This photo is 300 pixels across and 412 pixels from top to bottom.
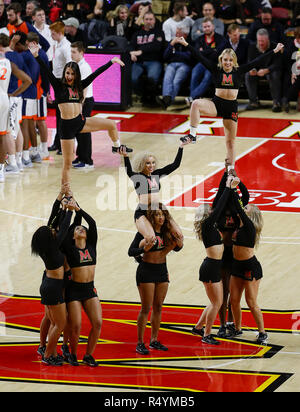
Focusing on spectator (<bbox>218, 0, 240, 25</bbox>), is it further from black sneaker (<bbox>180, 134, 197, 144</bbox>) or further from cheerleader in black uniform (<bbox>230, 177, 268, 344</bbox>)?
cheerleader in black uniform (<bbox>230, 177, 268, 344</bbox>)

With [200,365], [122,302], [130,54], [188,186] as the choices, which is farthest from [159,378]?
[130,54]

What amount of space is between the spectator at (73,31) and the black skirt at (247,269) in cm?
1121

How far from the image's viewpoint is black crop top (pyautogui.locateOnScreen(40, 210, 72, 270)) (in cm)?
818

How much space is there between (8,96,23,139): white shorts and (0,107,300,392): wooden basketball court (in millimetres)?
759

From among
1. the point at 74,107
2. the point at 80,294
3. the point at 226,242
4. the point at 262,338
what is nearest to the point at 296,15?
the point at 74,107

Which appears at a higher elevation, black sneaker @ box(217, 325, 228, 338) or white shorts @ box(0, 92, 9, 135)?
white shorts @ box(0, 92, 9, 135)

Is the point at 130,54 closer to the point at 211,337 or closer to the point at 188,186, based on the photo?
the point at 188,186

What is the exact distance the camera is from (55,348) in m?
8.32

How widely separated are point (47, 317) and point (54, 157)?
7929 millimetres

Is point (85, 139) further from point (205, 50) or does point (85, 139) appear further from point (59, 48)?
point (205, 50)

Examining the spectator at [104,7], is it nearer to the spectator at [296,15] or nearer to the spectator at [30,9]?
the spectator at [30,9]

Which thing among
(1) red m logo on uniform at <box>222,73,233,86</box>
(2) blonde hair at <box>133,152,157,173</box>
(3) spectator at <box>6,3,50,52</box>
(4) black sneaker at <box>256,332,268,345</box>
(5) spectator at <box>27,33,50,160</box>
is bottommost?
(4) black sneaker at <box>256,332,268,345</box>

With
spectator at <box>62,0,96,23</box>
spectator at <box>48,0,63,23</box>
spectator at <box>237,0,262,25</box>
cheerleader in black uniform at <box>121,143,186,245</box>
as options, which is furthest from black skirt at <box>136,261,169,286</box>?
spectator at <box>62,0,96,23</box>

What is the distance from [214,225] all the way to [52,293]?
65.8 inches
